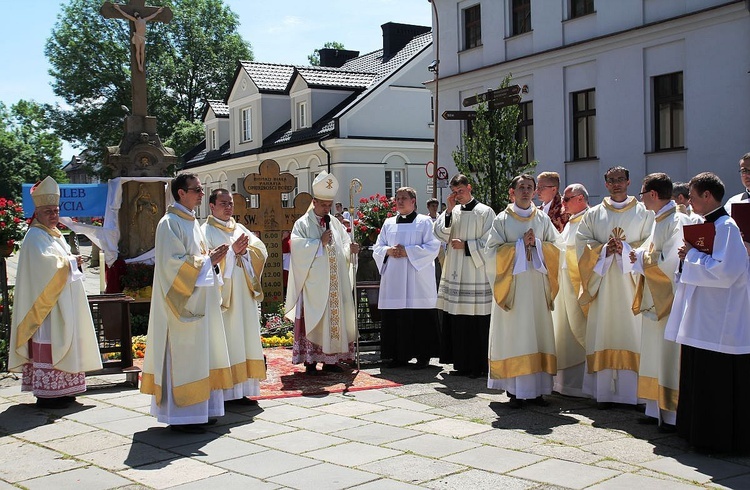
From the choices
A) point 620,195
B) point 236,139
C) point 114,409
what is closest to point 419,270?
point 620,195

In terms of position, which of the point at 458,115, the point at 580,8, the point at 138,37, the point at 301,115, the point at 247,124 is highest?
the point at 580,8

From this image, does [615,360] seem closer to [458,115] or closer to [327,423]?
[327,423]

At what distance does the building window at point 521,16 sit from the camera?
24078mm

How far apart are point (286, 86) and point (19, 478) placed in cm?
Result: 3157

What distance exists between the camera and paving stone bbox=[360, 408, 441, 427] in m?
7.21

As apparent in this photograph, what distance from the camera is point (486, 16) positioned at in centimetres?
2553

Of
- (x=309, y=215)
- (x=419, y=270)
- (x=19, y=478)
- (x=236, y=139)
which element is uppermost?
(x=236, y=139)

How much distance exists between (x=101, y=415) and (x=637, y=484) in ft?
15.9

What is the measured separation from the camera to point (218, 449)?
6445 millimetres

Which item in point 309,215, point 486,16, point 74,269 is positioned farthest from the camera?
point 486,16

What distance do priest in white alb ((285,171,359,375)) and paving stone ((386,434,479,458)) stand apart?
3183mm

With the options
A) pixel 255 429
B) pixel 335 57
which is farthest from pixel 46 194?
pixel 335 57

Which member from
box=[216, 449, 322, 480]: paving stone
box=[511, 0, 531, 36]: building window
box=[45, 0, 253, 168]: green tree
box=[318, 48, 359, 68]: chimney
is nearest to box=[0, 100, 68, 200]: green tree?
box=[45, 0, 253, 168]: green tree

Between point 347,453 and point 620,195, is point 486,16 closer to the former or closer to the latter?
point 620,195
